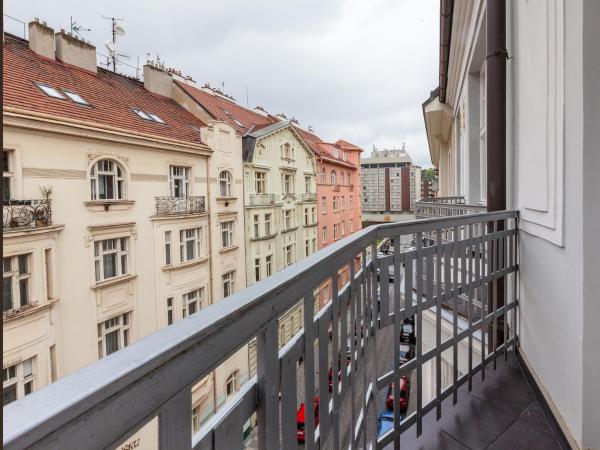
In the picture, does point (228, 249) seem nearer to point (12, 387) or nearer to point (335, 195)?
point (335, 195)

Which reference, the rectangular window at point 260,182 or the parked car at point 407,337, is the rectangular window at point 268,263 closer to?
the rectangular window at point 260,182

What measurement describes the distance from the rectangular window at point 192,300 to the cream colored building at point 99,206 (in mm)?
30

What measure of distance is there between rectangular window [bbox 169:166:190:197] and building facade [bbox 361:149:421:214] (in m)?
13.8

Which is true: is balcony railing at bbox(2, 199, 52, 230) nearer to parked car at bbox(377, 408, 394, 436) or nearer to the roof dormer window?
the roof dormer window

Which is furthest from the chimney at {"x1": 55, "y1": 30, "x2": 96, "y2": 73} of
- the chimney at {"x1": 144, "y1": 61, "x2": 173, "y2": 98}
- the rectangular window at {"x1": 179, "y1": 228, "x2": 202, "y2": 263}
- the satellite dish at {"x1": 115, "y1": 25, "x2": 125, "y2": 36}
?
the rectangular window at {"x1": 179, "y1": 228, "x2": 202, "y2": 263}

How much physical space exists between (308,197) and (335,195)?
1.59 metres

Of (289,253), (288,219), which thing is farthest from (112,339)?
(288,219)

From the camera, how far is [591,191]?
98 centimetres

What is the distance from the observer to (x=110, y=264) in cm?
569

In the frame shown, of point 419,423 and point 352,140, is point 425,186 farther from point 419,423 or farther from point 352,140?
point 419,423

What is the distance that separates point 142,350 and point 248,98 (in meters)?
13.6

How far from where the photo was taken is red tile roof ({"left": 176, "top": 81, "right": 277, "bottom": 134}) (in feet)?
30.5

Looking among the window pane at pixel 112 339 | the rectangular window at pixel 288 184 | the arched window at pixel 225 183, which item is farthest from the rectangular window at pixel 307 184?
the window pane at pixel 112 339

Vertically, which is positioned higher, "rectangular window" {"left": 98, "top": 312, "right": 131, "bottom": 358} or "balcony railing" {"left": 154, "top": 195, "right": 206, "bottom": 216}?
"balcony railing" {"left": 154, "top": 195, "right": 206, "bottom": 216}
